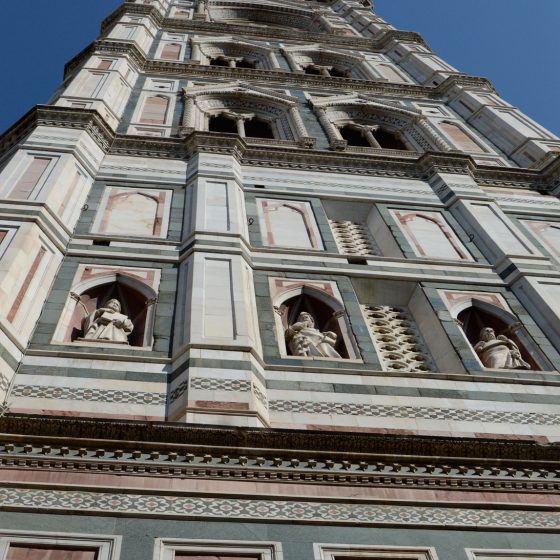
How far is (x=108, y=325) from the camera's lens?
23.5 ft

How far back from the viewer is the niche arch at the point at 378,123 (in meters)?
14.8

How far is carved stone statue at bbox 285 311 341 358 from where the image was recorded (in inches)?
285

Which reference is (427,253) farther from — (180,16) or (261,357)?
(180,16)

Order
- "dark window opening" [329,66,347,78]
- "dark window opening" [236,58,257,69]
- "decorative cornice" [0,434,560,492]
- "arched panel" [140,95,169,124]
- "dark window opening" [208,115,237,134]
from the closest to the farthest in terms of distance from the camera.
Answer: "decorative cornice" [0,434,560,492] < "arched panel" [140,95,169,124] < "dark window opening" [208,115,237,134] < "dark window opening" [236,58,257,69] < "dark window opening" [329,66,347,78]

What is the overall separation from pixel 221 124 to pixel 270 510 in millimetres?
11656

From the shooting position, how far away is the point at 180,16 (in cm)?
2481

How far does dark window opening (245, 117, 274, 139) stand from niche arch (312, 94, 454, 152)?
3.31 ft

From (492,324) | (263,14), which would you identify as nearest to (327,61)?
(263,14)

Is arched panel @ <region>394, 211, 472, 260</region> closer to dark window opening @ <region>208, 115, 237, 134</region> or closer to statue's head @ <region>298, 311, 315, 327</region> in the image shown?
statue's head @ <region>298, 311, 315, 327</region>

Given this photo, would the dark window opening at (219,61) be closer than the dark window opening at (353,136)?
No

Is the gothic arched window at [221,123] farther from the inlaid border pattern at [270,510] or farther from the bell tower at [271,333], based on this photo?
the inlaid border pattern at [270,510]

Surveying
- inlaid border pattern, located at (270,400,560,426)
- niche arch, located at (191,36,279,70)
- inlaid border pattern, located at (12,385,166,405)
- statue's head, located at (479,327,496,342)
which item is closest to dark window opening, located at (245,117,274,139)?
niche arch, located at (191,36,279,70)

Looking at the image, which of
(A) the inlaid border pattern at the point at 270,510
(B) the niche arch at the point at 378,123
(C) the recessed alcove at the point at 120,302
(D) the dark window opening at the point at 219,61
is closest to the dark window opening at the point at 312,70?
(D) the dark window opening at the point at 219,61

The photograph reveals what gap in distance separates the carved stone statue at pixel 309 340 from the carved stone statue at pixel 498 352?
142 cm
